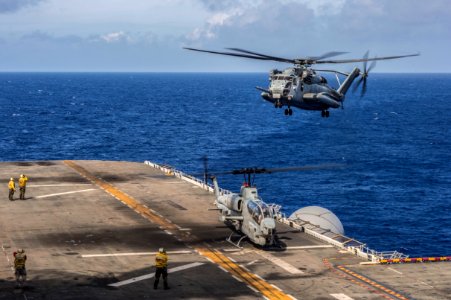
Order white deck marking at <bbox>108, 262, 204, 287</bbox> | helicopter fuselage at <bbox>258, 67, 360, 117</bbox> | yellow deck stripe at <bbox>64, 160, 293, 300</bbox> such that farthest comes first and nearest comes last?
helicopter fuselage at <bbox>258, 67, 360, 117</bbox> → white deck marking at <bbox>108, 262, 204, 287</bbox> → yellow deck stripe at <bbox>64, 160, 293, 300</bbox>

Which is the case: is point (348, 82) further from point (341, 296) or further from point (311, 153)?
point (311, 153)

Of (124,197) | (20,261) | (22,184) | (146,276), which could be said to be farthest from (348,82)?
(22,184)

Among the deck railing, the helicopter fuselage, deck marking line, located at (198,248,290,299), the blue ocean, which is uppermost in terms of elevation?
the helicopter fuselage

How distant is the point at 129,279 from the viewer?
39.1m

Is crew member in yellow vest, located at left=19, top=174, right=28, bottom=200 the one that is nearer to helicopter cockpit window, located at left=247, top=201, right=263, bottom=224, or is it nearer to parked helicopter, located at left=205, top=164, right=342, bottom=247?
parked helicopter, located at left=205, top=164, right=342, bottom=247

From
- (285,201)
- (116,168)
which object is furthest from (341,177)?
(116,168)

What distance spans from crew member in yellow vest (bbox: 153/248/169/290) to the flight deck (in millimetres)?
502

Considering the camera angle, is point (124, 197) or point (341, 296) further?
point (124, 197)

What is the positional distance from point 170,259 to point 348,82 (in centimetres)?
1791

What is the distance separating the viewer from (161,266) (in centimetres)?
3681

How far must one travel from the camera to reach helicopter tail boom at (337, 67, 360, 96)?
162ft

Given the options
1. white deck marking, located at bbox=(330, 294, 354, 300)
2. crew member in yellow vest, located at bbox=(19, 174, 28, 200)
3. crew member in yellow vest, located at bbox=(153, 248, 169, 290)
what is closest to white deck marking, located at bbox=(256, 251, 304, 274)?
white deck marking, located at bbox=(330, 294, 354, 300)

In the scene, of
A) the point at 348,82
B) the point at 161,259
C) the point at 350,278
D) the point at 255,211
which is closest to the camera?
the point at 161,259

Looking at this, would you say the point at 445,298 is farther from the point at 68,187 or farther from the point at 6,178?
the point at 6,178
